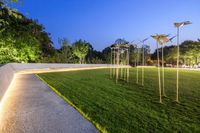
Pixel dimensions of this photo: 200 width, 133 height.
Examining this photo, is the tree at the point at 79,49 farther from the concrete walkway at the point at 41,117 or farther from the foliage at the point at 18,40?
the concrete walkway at the point at 41,117

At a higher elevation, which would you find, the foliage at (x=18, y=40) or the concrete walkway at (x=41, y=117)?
the foliage at (x=18, y=40)

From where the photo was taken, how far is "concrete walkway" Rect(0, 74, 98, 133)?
18.2 feet

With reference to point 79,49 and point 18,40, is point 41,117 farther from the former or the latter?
point 79,49

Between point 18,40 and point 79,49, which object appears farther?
point 79,49

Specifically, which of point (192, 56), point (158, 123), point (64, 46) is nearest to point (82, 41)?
point (64, 46)

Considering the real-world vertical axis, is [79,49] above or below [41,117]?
above

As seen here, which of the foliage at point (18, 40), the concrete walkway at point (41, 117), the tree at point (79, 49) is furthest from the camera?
the tree at point (79, 49)

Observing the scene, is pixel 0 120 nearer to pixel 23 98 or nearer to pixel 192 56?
pixel 23 98

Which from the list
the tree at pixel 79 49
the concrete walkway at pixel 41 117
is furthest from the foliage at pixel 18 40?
the concrete walkway at pixel 41 117

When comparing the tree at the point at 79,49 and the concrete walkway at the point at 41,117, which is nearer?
the concrete walkway at the point at 41,117

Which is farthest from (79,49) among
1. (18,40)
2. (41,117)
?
(41,117)

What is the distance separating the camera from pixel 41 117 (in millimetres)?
6617

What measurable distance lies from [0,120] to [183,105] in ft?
20.2

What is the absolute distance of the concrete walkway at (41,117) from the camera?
5551 millimetres
